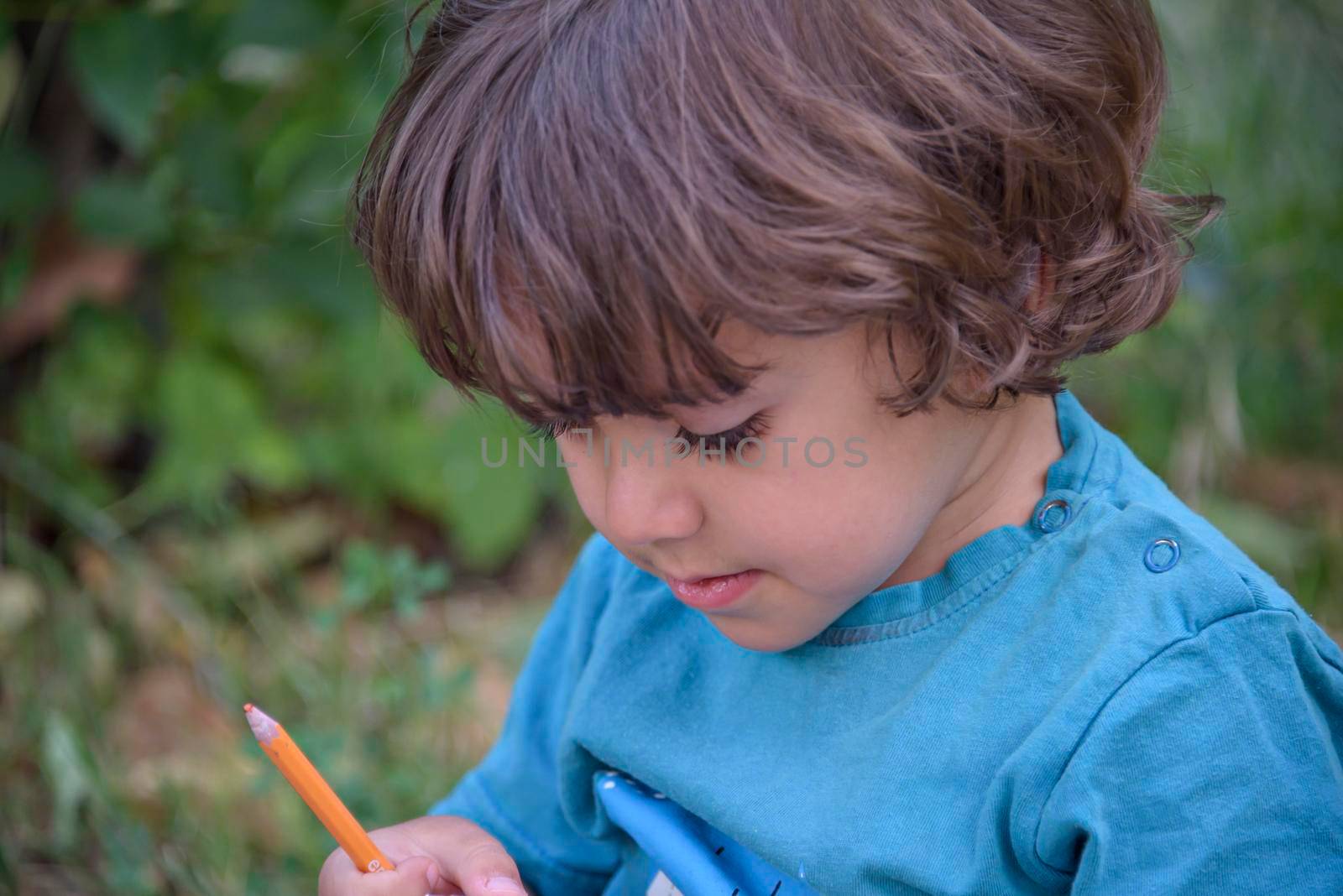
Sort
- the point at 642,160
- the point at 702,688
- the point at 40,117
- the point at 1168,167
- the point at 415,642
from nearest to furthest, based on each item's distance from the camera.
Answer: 1. the point at 642,160
2. the point at 702,688
3. the point at 1168,167
4. the point at 415,642
5. the point at 40,117

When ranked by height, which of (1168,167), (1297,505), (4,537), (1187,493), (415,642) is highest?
(1168,167)

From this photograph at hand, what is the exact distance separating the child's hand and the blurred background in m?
0.44

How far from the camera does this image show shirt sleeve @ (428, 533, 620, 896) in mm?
1103

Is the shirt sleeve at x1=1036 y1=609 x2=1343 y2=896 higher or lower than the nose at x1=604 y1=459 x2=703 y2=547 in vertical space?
lower

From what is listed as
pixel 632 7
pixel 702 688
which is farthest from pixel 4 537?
pixel 632 7

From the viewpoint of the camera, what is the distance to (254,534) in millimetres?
2240

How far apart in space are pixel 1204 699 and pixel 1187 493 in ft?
4.28

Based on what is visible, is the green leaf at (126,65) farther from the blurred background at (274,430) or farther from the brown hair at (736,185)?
the brown hair at (736,185)

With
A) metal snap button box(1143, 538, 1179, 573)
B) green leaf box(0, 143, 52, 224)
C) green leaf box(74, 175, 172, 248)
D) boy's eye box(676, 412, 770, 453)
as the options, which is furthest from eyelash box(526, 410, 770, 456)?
green leaf box(0, 143, 52, 224)

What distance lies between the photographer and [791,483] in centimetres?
78

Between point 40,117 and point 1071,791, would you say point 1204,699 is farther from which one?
point 40,117

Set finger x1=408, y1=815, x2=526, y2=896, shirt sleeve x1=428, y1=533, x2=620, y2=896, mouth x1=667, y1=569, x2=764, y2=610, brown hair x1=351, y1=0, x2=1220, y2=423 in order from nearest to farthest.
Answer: brown hair x1=351, y1=0, x2=1220, y2=423 → mouth x1=667, y1=569, x2=764, y2=610 → finger x1=408, y1=815, x2=526, y2=896 → shirt sleeve x1=428, y1=533, x2=620, y2=896

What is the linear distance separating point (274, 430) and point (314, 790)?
1.55 meters

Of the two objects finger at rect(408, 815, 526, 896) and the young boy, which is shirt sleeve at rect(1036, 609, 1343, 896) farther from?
finger at rect(408, 815, 526, 896)
